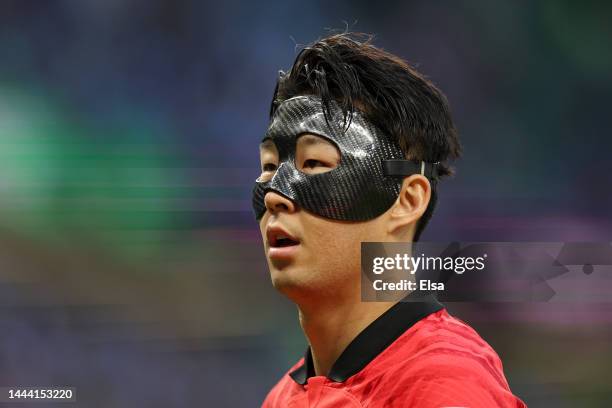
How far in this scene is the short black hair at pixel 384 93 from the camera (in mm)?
2309

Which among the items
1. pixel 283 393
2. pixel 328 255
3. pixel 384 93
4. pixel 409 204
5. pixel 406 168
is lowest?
pixel 283 393

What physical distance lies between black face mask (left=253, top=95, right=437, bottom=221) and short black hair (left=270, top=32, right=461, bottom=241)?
35 millimetres

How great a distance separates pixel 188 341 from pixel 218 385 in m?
0.31

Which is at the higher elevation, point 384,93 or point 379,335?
point 384,93

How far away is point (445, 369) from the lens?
1903 mm

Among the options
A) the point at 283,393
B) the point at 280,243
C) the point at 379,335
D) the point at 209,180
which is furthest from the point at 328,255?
the point at 209,180

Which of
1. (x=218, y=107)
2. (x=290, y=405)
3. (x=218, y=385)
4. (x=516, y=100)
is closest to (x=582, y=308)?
(x=516, y=100)

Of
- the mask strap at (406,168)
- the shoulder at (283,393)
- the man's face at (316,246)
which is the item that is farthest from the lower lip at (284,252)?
the shoulder at (283,393)

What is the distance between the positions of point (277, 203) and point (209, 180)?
2664 millimetres

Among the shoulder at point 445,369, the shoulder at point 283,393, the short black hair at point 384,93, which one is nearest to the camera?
the shoulder at point 445,369

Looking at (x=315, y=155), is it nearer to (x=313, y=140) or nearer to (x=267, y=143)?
(x=313, y=140)

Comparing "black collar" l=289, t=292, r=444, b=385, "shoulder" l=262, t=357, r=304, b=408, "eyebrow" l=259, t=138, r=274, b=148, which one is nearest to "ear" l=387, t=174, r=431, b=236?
"black collar" l=289, t=292, r=444, b=385

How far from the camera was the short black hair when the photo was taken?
7.57 ft

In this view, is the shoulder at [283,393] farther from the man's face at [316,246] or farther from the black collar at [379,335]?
the man's face at [316,246]
